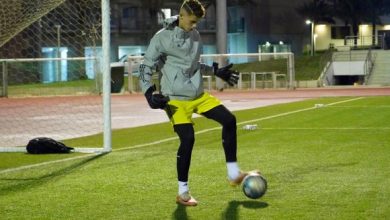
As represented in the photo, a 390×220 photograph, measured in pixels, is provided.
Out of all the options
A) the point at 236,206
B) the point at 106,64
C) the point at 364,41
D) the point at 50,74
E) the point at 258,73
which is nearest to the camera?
the point at 236,206

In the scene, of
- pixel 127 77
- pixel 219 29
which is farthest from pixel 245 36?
pixel 127 77

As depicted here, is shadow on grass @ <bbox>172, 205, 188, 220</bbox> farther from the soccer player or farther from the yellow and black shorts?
the yellow and black shorts

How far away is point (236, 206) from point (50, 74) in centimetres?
3344

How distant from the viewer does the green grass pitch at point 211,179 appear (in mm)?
6445

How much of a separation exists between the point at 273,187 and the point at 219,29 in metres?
42.3

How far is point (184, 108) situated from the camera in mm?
6941

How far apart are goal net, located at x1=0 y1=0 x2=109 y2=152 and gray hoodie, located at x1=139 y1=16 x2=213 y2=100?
17.1 feet

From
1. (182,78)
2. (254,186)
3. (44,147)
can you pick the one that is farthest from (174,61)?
(44,147)

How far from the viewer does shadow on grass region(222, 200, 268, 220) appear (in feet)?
20.2

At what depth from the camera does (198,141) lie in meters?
13.1

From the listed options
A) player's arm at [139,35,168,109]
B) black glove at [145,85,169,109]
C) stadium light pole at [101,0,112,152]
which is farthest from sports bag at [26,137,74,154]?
black glove at [145,85,169,109]

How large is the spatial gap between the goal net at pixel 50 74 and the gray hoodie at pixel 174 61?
522 cm

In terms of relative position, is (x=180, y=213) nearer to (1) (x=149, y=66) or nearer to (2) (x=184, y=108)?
(2) (x=184, y=108)

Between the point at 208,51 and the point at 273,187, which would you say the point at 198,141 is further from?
the point at 208,51
